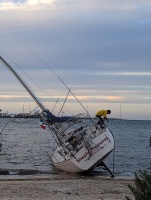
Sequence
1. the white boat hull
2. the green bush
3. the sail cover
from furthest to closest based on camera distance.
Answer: the sail cover, the white boat hull, the green bush

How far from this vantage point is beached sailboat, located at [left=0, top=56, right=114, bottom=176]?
22734mm

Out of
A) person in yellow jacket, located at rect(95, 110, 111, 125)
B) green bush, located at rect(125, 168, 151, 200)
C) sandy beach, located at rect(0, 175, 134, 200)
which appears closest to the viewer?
green bush, located at rect(125, 168, 151, 200)

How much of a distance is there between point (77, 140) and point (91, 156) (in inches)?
46.4

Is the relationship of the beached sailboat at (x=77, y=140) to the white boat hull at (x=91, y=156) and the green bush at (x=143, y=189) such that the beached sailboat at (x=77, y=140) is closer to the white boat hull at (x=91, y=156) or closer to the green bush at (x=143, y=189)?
the white boat hull at (x=91, y=156)

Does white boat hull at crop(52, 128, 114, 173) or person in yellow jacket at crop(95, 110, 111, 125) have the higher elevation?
person in yellow jacket at crop(95, 110, 111, 125)

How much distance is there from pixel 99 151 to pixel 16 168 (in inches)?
340

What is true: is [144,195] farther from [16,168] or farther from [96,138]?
[16,168]

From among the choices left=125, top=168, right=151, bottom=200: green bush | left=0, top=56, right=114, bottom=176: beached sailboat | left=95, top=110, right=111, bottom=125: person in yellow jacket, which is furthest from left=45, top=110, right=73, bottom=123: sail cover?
left=125, top=168, right=151, bottom=200: green bush

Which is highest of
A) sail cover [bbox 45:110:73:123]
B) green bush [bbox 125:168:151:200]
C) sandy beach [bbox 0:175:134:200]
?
sail cover [bbox 45:110:73:123]

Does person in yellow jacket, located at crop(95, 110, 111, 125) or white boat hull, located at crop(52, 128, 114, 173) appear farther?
person in yellow jacket, located at crop(95, 110, 111, 125)

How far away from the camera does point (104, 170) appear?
27297mm

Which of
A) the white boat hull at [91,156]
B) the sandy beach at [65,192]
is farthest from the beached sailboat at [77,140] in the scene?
the sandy beach at [65,192]

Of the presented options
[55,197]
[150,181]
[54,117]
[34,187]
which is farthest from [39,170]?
[150,181]

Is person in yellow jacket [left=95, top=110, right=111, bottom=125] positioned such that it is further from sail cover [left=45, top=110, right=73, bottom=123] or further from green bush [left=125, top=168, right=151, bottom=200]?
green bush [left=125, top=168, right=151, bottom=200]
